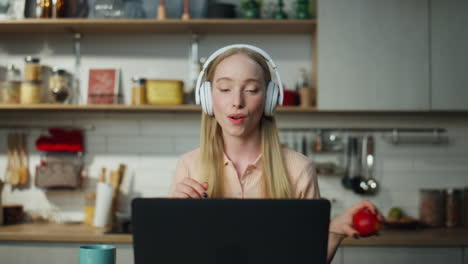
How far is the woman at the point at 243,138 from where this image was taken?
53.6 inches

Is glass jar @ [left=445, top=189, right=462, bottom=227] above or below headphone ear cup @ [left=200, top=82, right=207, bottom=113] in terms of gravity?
below

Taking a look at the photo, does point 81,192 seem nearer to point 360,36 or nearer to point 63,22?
point 63,22

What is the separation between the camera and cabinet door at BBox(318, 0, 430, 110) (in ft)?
10.5

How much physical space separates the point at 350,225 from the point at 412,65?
231 centimetres

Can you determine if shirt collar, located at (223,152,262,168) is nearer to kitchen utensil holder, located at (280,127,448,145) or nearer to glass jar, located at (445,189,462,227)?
kitchen utensil holder, located at (280,127,448,145)

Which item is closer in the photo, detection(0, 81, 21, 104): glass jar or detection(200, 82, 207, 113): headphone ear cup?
detection(200, 82, 207, 113): headphone ear cup

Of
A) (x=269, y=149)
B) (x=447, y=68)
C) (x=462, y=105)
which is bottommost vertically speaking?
(x=269, y=149)

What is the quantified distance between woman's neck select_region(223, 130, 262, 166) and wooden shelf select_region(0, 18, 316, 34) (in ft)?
6.26

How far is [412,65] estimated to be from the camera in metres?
3.19

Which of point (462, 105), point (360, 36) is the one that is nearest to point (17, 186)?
point (360, 36)

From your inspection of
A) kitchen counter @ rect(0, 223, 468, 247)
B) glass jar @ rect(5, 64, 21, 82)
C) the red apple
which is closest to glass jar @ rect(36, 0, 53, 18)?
glass jar @ rect(5, 64, 21, 82)

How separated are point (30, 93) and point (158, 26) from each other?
872 mm

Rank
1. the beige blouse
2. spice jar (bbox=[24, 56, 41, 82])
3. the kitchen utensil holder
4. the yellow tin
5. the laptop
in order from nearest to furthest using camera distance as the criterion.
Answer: the laptop, the beige blouse, the yellow tin, spice jar (bbox=[24, 56, 41, 82]), the kitchen utensil holder

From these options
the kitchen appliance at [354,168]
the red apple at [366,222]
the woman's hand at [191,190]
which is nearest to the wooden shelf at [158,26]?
the kitchen appliance at [354,168]
